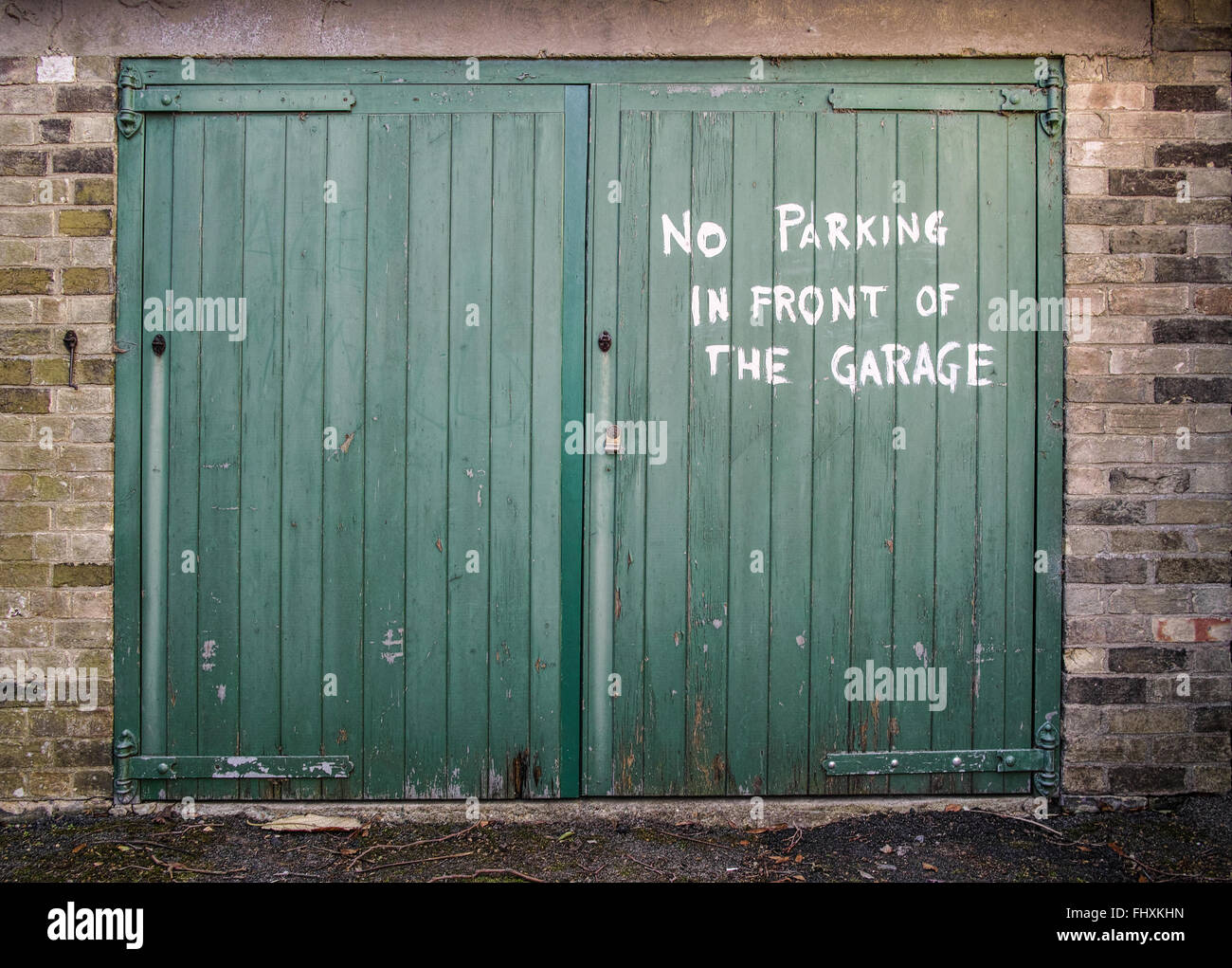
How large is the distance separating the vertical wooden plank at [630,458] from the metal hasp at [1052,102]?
4.78ft

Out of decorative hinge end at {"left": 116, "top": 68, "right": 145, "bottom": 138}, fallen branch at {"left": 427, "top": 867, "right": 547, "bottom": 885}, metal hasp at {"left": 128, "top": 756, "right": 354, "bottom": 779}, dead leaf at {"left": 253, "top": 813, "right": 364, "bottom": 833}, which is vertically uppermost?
decorative hinge end at {"left": 116, "top": 68, "right": 145, "bottom": 138}

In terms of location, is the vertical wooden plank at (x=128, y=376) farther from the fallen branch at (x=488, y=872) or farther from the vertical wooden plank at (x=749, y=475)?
the vertical wooden plank at (x=749, y=475)

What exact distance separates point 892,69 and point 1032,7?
56cm

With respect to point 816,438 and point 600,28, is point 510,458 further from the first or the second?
point 600,28

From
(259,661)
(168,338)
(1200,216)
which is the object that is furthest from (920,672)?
(168,338)

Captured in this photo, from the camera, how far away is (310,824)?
2.90m

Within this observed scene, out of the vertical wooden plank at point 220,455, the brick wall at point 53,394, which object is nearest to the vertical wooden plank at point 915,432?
the vertical wooden plank at point 220,455

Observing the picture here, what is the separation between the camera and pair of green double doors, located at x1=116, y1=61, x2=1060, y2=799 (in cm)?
295

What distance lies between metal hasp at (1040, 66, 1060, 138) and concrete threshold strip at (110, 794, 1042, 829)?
8.08 ft

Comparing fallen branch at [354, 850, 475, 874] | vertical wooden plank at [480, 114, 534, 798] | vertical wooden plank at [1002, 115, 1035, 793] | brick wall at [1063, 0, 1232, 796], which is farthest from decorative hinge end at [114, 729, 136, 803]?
brick wall at [1063, 0, 1232, 796]

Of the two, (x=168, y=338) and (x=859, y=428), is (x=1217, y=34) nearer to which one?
(x=859, y=428)

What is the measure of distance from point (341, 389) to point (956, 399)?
7.41 ft

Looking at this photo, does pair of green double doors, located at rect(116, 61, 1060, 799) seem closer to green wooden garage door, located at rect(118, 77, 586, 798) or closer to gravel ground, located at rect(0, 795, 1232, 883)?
green wooden garage door, located at rect(118, 77, 586, 798)

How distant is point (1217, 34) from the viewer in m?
2.95
